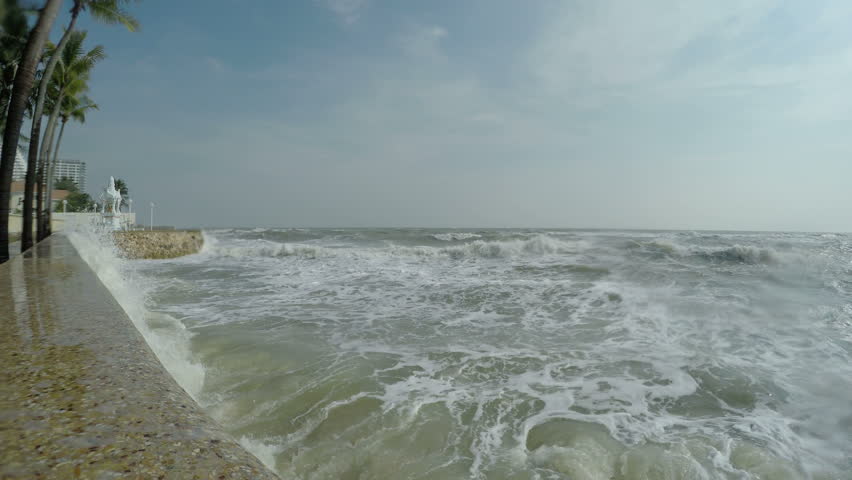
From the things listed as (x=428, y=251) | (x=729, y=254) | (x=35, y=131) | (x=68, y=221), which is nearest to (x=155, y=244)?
(x=35, y=131)

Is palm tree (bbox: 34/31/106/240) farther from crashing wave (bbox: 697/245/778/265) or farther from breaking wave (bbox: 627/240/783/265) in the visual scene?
crashing wave (bbox: 697/245/778/265)

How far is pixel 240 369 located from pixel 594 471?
3281 mm

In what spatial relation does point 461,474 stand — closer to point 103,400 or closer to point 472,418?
point 472,418

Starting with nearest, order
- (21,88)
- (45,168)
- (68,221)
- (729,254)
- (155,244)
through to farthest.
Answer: (21,88), (155,244), (729,254), (45,168), (68,221)

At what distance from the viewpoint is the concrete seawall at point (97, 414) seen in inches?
37.6

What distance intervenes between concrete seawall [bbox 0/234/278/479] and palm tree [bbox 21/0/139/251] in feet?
40.5

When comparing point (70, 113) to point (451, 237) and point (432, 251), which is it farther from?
point (451, 237)

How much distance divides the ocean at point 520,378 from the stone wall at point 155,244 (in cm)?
874

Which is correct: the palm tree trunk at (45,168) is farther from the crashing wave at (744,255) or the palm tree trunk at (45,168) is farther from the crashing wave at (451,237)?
the crashing wave at (744,255)

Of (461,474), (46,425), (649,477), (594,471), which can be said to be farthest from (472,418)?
(46,425)

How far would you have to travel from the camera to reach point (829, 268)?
13391mm

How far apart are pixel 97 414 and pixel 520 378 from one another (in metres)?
3.58

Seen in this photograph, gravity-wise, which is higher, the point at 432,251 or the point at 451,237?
the point at 451,237

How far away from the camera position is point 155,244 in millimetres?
16984
